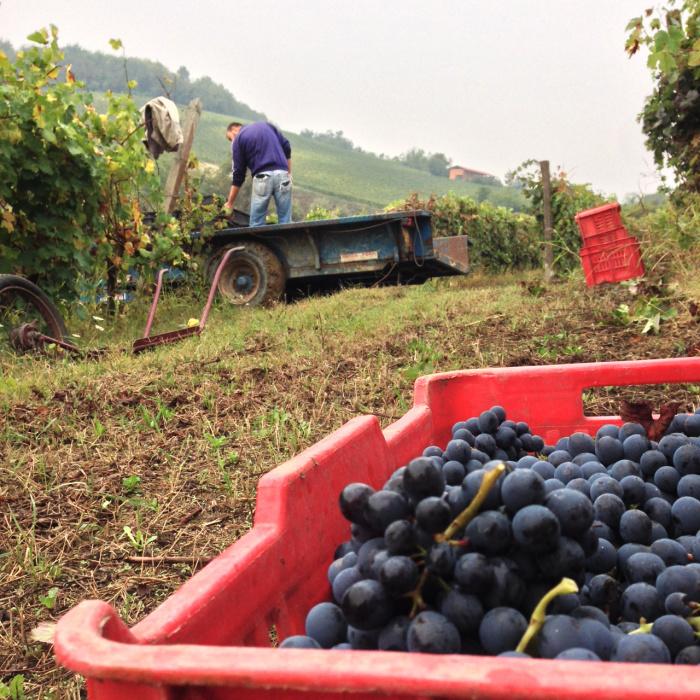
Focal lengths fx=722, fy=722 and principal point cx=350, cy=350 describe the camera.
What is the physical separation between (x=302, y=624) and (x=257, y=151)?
7.73 m

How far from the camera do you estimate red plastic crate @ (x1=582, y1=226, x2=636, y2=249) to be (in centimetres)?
719

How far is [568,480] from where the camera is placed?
1.22 metres

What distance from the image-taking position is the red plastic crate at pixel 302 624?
0.49 meters

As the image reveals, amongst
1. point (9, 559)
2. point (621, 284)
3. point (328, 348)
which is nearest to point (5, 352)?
point (328, 348)

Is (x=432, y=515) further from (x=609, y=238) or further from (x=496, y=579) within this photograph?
(x=609, y=238)

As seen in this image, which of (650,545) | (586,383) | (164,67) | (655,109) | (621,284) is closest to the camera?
(650,545)

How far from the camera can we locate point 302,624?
1.02m

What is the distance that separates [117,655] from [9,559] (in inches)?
76.1

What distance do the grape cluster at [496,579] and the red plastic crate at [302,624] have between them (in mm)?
102

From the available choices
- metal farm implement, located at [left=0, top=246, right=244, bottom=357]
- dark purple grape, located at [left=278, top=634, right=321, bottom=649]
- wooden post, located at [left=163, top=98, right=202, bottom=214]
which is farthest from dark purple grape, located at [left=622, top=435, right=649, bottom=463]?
wooden post, located at [left=163, top=98, right=202, bottom=214]

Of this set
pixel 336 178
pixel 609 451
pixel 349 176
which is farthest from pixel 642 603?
pixel 349 176

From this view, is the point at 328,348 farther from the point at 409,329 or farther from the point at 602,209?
the point at 602,209

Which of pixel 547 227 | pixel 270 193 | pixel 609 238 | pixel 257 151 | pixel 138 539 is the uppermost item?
pixel 257 151

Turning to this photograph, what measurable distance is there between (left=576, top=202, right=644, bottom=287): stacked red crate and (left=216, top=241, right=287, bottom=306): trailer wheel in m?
3.21
